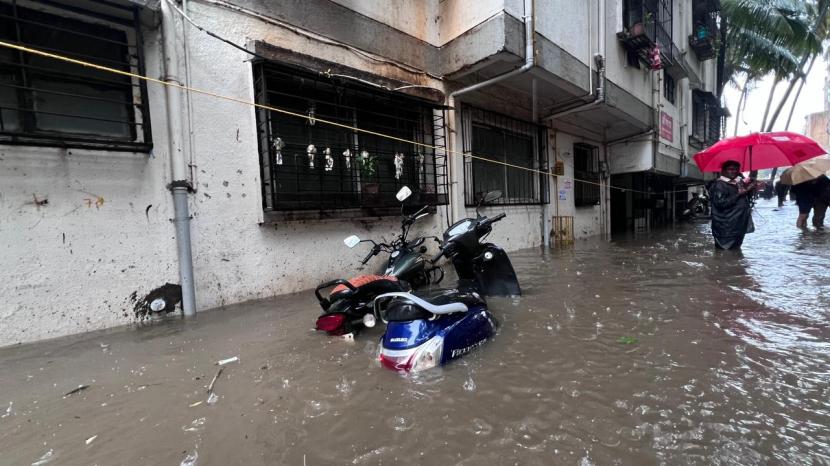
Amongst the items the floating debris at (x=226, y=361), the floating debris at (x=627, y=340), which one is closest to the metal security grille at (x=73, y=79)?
the floating debris at (x=226, y=361)

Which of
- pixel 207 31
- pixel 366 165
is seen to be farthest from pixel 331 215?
pixel 207 31

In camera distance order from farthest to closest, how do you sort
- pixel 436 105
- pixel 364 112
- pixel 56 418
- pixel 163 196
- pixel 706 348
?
pixel 436 105, pixel 364 112, pixel 163 196, pixel 706 348, pixel 56 418

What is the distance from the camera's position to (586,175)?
33.5 feet

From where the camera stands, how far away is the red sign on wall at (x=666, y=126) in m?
10.7

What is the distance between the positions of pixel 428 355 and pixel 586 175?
9.72 metres

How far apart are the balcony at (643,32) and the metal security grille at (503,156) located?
295 centimetres

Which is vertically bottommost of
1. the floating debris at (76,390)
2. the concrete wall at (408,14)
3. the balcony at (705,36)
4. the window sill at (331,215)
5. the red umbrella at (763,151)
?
the floating debris at (76,390)

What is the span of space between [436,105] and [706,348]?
4.61 meters

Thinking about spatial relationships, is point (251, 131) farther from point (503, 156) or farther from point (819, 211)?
point (819, 211)

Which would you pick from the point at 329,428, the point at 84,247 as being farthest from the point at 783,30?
the point at 84,247

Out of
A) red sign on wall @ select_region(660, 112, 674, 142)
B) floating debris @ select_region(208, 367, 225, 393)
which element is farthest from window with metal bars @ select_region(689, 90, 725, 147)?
floating debris @ select_region(208, 367, 225, 393)

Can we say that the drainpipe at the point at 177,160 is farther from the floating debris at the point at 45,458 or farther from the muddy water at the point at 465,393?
the floating debris at the point at 45,458

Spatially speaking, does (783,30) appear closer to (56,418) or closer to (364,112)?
(364,112)

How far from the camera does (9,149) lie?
9.11 feet
